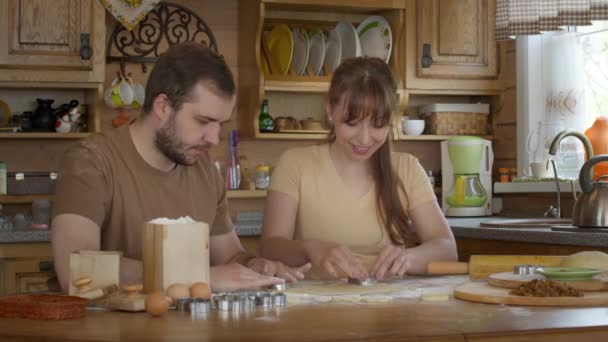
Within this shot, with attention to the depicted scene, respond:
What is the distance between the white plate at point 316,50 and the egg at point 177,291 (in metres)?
2.93

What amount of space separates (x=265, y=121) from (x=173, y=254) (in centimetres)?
279

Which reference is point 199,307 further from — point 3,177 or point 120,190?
point 3,177

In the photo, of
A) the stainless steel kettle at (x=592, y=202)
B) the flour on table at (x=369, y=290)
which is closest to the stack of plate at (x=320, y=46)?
the stainless steel kettle at (x=592, y=202)

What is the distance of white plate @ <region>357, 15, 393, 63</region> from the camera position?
460 cm

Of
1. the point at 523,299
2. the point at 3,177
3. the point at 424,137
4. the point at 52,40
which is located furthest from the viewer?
the point at 424,137

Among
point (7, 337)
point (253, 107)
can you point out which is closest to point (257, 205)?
point (253, 107)

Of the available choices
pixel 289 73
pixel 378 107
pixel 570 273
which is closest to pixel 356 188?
pixel 378 107

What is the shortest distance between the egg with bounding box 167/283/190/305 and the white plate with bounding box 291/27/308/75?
9.50 ft

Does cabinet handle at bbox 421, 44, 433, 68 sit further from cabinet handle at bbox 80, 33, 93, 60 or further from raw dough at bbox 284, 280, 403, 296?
raw dough at bbox 284, 280, 403, 296

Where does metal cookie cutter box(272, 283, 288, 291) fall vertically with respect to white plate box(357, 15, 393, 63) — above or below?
below

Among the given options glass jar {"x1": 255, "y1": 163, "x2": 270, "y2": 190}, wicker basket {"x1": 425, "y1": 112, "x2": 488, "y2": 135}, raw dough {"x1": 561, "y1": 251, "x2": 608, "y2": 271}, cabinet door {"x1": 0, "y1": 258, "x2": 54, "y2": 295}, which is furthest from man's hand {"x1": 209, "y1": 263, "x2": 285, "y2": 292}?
wicker basket {"x1": 425, "y1": 112, "x2": 488, "y2": 135}

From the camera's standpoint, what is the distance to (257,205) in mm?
4633

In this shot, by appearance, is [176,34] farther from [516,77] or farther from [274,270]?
[274,270]

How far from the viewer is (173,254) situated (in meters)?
1.67
